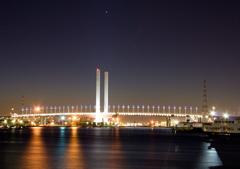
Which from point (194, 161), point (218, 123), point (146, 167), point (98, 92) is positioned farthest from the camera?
point (98, 92)

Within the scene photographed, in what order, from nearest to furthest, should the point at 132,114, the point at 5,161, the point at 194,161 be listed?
the point at 5,161, the point at 194,161, the point at 132,114

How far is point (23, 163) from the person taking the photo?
33.3m

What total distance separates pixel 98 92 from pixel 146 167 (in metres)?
117

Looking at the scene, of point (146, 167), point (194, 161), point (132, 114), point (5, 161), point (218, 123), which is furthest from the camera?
point (132, 114)

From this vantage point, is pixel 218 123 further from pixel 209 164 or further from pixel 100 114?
pixel 209 164

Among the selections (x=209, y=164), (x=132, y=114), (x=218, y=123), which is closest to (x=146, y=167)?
(x=209, y=164)

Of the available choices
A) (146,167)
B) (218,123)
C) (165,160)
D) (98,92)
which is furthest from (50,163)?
(98,92)

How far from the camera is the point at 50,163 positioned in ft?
110

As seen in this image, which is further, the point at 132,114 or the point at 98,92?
the point at 132,114

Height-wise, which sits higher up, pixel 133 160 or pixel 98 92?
pixel 98 92

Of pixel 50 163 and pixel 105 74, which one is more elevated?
pixel 105 74

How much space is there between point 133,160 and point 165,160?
2.35m

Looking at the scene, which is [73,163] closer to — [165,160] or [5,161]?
[5,161]

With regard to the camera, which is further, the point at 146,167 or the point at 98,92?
the point at 98,92
